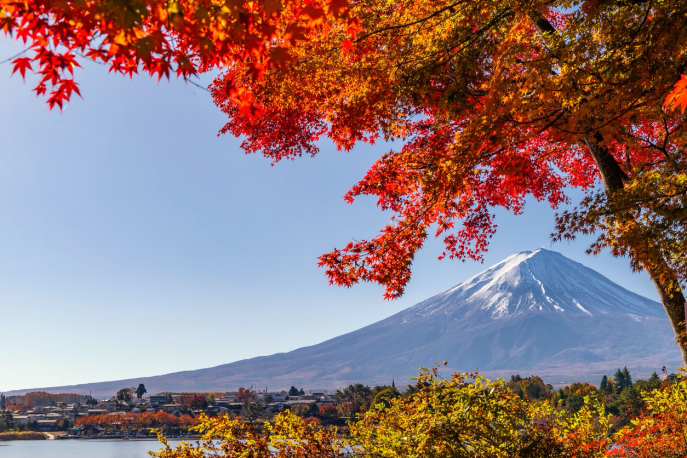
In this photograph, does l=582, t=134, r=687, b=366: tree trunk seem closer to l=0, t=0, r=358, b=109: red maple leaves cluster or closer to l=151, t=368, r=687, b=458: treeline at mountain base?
l=151, t=368, r=687, b=458: treeline at mountain base

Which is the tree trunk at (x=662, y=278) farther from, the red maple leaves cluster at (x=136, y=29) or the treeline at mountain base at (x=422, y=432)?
the red maple leaves cluster at (x=136, y=29)

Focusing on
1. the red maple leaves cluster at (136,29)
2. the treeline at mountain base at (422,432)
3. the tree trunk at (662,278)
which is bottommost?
the treeline at mountain base at (422,432)

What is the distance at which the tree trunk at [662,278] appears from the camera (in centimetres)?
551

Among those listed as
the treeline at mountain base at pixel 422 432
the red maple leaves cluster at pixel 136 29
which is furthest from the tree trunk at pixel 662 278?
the red maple leaves cluster at pixel 136 29

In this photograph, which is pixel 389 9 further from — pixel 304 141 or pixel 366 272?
pixel 366 272

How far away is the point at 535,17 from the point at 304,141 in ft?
12.7

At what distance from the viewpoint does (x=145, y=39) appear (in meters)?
3.13

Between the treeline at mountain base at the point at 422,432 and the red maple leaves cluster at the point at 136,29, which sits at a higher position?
the red maple leaves cluster at the point at 136,29

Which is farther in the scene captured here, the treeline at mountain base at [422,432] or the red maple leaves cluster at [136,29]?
the treeline at mountain base at [422,432]

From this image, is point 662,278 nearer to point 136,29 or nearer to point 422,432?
point 422,432

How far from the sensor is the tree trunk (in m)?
5.51

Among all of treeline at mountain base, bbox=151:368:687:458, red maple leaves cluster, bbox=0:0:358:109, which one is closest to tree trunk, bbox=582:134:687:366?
treeline at mountain base, bbox=151:368:687:458

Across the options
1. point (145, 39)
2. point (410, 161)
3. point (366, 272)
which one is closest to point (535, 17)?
point (410, 161)

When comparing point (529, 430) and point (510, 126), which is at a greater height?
point (510, 126)
